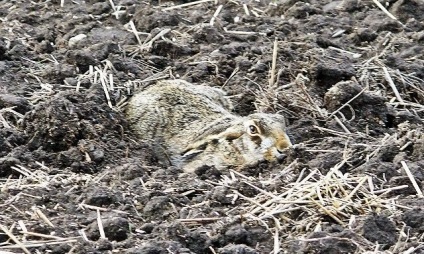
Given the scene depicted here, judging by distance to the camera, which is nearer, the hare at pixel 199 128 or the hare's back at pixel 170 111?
the hare at pixel 199 128

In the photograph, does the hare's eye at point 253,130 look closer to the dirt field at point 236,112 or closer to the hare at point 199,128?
the hare at point 199,128

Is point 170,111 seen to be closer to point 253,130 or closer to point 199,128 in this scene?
point 199,128

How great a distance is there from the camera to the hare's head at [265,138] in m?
6.66

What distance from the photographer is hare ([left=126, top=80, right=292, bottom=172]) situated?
6.72 m

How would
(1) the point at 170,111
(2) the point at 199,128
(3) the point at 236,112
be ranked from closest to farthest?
(2) the point at 199,128 → (1) the point at 170,111 → (3) the point at 236,112

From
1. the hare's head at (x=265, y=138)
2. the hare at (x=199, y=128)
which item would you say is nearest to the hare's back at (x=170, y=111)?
the hare at (x=199, y=128)

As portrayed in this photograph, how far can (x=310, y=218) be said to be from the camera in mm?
5520

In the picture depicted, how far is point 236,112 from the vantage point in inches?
301

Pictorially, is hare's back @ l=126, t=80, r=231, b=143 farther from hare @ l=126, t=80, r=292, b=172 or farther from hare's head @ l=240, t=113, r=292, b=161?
hare's head @ l=240, t=113, r=292, b=161

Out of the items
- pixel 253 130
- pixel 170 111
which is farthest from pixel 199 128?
pixel 253 130

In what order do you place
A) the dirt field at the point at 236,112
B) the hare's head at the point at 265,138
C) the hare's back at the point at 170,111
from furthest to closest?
the hare's back at the point at 170,111 → the hare's head at the point at 265,138 → the dirt field at the point at 236,112

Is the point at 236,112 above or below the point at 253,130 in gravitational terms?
below

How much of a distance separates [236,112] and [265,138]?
0.95 metres

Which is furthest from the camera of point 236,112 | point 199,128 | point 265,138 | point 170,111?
point 236,112
